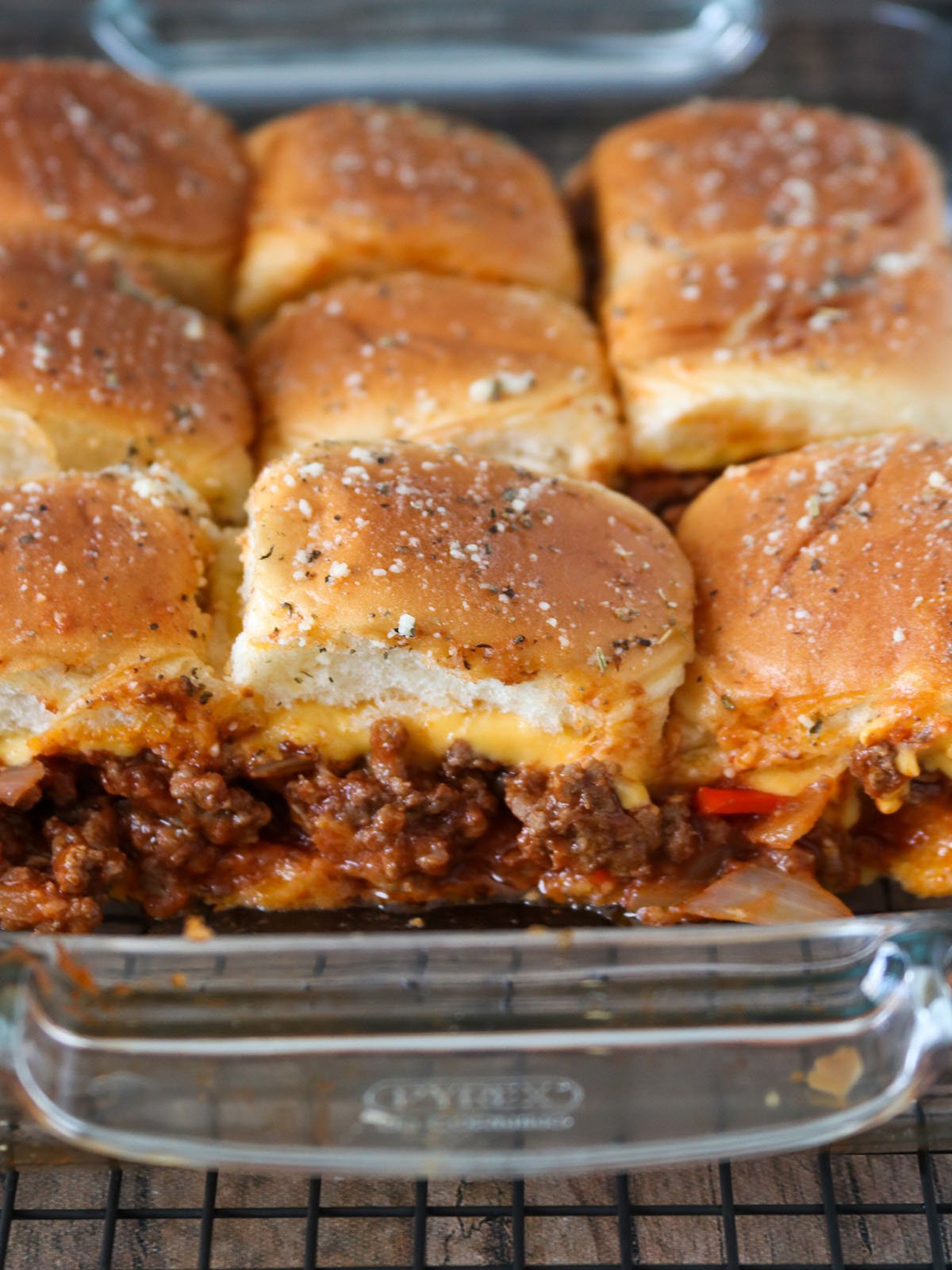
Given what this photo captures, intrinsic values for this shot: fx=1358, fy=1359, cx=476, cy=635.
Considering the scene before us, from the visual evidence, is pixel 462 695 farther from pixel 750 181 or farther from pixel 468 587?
pixel 750 181

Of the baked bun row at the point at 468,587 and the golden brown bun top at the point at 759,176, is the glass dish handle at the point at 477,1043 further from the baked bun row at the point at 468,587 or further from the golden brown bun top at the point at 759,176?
the golden brown bun top at the point at 759,176

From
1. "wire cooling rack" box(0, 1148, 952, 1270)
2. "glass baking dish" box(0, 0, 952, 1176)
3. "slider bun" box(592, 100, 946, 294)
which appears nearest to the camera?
"glass baking dish" box(0, 0, 952, 1176)

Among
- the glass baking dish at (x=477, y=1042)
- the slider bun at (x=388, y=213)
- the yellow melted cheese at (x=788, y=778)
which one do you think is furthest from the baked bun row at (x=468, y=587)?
the glass baking dish at (x=477, y=1042)

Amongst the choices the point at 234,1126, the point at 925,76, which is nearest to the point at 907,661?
the point at 234,1126

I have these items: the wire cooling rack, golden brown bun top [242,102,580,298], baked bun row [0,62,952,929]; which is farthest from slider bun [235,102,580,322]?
the wire cooling rack

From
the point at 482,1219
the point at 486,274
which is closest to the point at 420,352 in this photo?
the point at 486,274

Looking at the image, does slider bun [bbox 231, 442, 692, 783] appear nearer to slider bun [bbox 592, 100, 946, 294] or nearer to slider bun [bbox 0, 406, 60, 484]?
slider bun [bbox 0, 406, 60, 484]
